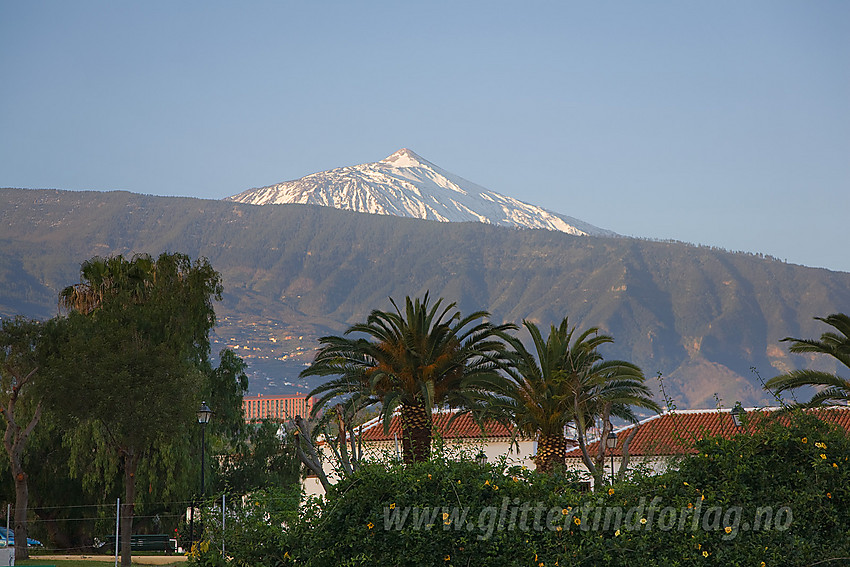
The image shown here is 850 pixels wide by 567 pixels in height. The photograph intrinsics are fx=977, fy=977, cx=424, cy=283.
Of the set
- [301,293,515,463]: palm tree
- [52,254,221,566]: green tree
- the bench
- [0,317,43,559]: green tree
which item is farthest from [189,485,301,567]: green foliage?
the bench

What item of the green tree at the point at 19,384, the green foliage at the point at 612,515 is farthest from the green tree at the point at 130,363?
the green foliage at the point at 612,515

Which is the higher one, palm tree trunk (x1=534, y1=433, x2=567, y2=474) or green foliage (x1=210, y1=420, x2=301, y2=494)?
palm tree trunk (x1=534, y1=433, x2=567, y2=474)

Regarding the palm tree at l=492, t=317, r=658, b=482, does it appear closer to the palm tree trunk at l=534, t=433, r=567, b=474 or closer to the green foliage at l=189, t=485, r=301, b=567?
the palm tree trunk at l=534, t=433, r=567, b=474

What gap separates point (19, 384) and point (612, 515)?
23471 mm

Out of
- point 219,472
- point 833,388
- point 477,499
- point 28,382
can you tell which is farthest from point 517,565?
point 219,472

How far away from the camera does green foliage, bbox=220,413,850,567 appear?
25.6ft

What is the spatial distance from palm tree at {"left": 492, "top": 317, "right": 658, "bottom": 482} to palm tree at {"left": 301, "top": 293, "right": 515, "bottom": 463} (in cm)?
68

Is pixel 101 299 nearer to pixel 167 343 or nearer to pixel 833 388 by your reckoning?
pixel 167 343

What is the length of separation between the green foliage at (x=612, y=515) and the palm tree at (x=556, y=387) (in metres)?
14.1

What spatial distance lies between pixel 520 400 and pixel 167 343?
43.6ft

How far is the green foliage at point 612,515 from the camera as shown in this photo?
25.6 ft

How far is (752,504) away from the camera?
26.1ft

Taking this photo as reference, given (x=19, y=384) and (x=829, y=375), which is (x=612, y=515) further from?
(x=19, y=384)

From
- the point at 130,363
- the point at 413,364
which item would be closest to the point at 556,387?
the point at 413,364
